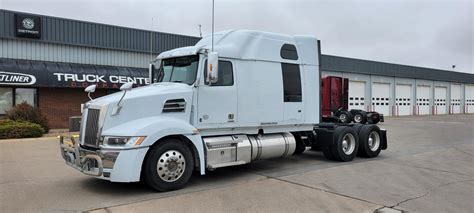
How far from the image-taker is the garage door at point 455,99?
176 ft

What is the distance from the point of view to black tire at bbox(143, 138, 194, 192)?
22.1ft

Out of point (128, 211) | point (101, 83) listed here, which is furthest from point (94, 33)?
point (128, 211)

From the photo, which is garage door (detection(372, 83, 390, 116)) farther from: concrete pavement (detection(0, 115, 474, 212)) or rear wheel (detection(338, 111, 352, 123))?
concrete pavement (detection(0, 115, 474, 212))

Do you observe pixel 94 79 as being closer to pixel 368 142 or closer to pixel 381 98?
pixel 368 142

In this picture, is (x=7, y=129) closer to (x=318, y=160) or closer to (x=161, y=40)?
(x=161, y=40)

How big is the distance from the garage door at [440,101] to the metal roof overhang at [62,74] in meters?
41.9

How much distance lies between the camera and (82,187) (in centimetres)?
725

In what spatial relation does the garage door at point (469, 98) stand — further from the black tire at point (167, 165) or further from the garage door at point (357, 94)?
the black tire at point (167, 165)

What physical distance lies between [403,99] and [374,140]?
36.8m

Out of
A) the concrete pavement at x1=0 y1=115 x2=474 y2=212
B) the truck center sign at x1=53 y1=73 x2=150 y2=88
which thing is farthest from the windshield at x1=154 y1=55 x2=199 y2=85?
the truck center sign at x1=53 y1=73 x2=150 y2=88

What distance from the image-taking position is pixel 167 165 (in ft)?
22.7

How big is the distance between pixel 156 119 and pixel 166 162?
786 millimetres

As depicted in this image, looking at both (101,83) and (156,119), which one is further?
(101,83)

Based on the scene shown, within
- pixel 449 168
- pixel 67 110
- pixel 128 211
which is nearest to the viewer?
pixel 128 211
